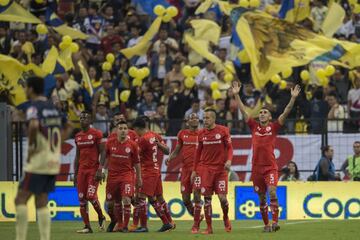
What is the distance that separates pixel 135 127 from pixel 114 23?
34.4ft

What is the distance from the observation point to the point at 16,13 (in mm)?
31516

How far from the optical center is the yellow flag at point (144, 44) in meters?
31.7

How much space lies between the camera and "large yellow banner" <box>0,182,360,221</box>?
27.5 metres

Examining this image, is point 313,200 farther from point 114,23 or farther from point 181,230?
point 114,23

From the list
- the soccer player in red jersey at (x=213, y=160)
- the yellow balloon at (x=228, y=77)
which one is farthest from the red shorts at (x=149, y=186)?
the yellow balloon at (x=228, y=77)

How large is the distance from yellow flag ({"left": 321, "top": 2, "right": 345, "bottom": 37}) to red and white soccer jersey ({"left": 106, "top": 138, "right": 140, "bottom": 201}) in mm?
10308

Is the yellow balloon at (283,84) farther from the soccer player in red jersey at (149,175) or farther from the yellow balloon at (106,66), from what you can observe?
the soccer player in red jersey at (149,175)

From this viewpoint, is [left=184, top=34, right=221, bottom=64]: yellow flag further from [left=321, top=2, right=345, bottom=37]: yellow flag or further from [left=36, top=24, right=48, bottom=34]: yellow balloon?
[left=36, top=24, right=48, bottom=34]: yellow balloon

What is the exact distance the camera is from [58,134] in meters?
16.5

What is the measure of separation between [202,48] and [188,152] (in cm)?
673

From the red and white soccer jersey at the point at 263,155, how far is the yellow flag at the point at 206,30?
878cm

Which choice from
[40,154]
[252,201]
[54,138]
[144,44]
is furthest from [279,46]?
[40,154]

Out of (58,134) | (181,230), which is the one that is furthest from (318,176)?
(58,134)

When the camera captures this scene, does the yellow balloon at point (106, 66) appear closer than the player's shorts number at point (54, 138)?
No
